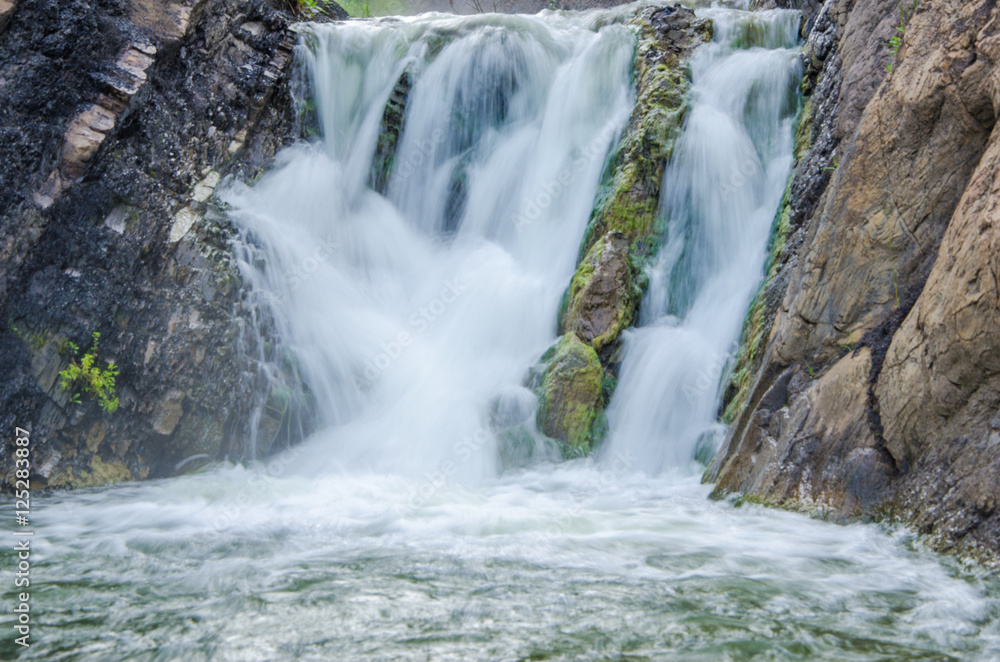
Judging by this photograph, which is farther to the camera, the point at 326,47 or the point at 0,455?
the point at 326,47

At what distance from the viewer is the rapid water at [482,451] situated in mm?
2555

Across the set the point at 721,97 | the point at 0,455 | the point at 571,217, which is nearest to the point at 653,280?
Answer: the point at 571,217

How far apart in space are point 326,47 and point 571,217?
13.1 feet

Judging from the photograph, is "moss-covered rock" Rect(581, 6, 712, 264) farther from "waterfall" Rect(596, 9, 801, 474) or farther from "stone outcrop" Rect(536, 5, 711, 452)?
"waterfall" Rect(596, 9, 801, 474)

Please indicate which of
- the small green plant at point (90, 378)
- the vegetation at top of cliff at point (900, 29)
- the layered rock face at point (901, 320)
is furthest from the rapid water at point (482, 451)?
the vegetation at top of cliff at point (900, 29)

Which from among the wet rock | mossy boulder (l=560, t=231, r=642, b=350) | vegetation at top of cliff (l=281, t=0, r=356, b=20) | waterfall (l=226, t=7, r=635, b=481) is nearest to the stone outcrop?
mossy boulder (l=560, t=231, r=642, b=350)

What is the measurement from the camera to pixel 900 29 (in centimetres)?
464

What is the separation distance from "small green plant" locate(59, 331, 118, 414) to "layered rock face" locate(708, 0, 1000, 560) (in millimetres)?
5045

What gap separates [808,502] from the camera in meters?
3.92

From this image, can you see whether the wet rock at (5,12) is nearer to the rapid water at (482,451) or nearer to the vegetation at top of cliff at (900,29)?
the rapid water at (482,451)

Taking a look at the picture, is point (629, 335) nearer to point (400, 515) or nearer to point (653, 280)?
point (653, 280)

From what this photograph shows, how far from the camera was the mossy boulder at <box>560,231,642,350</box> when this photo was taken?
661 cm

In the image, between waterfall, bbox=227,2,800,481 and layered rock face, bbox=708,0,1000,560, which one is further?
waterfall, bbox=227,2,800,481

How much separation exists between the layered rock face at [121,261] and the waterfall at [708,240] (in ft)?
11.3
